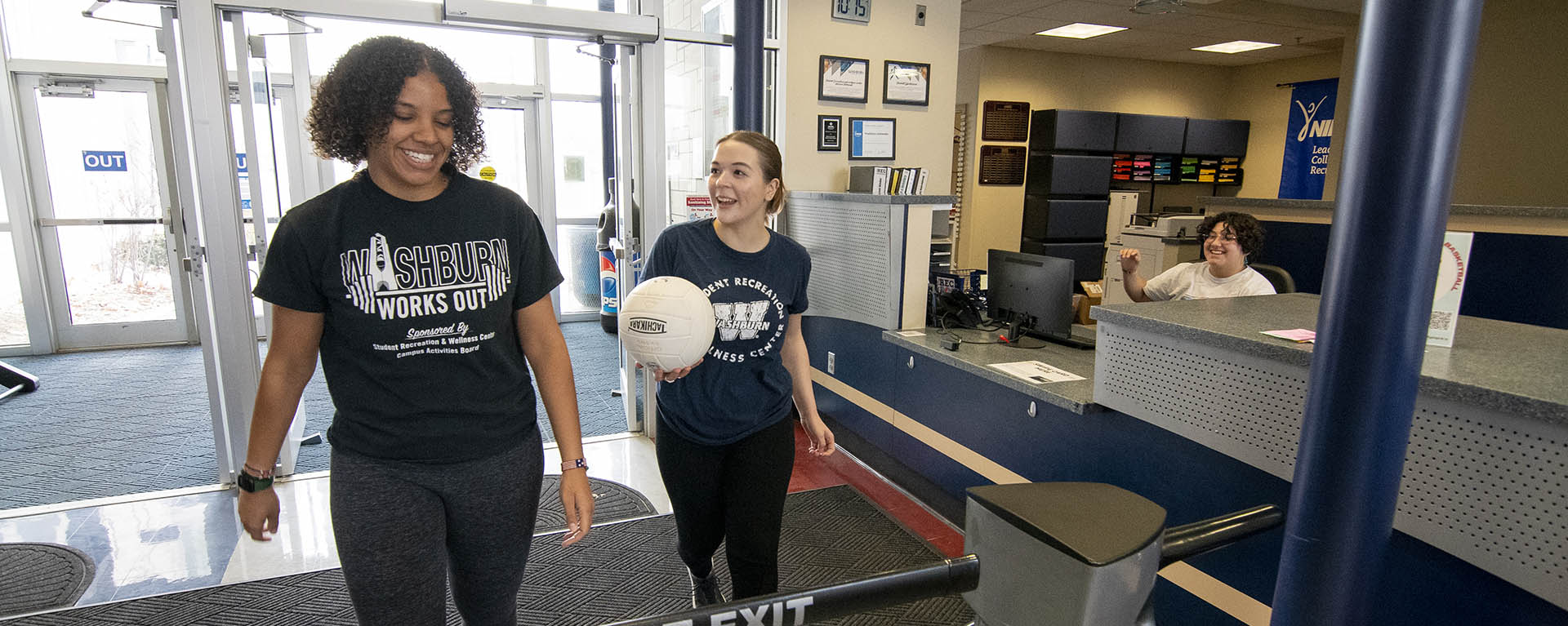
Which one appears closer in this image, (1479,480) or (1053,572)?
(1053,572)

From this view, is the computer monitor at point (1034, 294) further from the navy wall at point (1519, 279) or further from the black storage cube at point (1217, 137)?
the black storage cube at point (1217, 137)

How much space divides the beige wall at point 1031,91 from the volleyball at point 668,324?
7.28m

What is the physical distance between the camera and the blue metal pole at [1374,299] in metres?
0.97

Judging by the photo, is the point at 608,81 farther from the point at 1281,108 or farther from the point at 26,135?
the point at 1281,108

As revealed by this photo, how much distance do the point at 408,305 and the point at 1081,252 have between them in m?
8.47

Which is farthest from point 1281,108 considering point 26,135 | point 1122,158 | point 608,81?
point 26,135

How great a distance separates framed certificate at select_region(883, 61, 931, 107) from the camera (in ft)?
14.5

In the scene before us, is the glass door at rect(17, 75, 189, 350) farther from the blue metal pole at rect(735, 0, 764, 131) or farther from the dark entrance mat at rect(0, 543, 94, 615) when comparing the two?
the blue metal pole at rect(735, 0, 764, 131)

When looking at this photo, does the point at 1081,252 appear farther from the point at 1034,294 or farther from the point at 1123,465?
the point at 1123,465

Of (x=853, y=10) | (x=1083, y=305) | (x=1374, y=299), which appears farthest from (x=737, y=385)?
(x=853, y=10)

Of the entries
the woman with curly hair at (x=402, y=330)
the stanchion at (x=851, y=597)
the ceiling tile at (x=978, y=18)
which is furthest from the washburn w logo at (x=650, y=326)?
the ceiling tile at (x=978, y=18)

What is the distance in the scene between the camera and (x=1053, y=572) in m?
0.75

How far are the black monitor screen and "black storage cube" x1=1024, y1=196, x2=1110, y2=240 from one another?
17.5ft

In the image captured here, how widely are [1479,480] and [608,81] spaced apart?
6.03 metres
